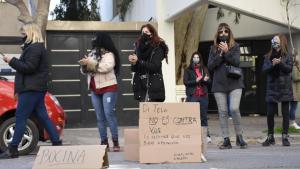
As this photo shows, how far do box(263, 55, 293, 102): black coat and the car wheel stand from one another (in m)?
3.92

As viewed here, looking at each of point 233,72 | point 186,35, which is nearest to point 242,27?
point 186,35

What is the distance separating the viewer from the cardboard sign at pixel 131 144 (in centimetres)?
758

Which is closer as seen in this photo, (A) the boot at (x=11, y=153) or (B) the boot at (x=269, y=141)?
(A) the boot at (x=11, y=153)

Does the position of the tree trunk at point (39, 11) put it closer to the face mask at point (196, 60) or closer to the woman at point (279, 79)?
the face mask at point (196, 60)

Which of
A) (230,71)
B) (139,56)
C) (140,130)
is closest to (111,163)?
(140,130)

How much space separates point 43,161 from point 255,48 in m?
15.5

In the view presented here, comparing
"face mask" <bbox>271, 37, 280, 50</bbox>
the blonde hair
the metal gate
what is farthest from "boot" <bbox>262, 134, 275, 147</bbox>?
the metal gate

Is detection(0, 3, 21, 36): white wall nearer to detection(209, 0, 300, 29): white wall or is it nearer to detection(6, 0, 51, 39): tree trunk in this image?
detection(6, 0, 51, 39): tree trunk

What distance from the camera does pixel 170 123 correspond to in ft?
24.6

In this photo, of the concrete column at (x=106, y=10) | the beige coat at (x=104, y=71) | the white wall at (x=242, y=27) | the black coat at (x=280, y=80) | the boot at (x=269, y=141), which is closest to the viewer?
the beige coat at (x=104, y=71)

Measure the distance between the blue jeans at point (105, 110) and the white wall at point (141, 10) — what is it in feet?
26.7

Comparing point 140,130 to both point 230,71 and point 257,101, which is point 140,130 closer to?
point 230,71

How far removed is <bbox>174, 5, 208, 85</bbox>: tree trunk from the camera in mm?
18172

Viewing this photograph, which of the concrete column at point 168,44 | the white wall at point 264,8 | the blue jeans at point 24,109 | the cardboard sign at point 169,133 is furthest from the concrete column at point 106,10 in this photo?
the cardboard sign at point 169,133
